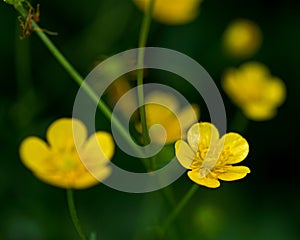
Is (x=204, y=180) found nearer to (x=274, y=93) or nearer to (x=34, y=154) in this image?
(x=34, y=154)

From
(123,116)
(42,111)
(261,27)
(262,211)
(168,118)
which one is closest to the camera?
(123,116)

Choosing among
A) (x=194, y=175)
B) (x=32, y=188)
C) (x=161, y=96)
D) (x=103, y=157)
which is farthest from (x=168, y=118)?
(x=194, y=175)

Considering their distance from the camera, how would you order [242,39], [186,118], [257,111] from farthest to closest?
1. [242,39]
2. [257,111]
3. [186,118]

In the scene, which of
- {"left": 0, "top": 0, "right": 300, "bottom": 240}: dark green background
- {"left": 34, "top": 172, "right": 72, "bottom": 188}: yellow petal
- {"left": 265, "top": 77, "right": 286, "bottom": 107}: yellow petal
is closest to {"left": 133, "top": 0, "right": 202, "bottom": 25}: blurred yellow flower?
{"left": 0, "top": 0, "right": 300, "bottom": 240}: dark green background

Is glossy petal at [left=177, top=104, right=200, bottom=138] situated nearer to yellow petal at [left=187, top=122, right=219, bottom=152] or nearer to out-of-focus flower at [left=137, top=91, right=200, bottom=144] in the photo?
out-of-focus flower at [left=137, top=91, right=200, bottom=144]

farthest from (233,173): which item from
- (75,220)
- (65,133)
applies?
(65,133)

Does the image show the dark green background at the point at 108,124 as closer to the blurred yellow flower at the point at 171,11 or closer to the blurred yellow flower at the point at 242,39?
the blurred yellow flower at the point at 242,39

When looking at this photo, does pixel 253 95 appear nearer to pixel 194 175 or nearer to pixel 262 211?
pixel 262 211
